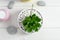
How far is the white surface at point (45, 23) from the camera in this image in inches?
42.3

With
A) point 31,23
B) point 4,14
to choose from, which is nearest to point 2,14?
point 4,14

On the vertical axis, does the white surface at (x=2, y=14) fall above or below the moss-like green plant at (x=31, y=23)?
above

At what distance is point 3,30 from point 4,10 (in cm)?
12

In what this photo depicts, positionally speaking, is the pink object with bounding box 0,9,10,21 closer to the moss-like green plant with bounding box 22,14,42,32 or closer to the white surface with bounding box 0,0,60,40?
the white surface with bounding box 0,0,60,40

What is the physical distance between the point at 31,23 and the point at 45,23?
148 millimetres

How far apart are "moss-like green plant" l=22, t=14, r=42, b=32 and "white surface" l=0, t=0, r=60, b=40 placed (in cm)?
10

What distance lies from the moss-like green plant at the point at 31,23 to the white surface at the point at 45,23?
0.34 feet

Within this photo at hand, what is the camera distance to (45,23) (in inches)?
43.3

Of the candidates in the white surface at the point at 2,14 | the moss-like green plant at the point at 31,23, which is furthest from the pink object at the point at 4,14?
the moss-like green plant at the point at 31,23

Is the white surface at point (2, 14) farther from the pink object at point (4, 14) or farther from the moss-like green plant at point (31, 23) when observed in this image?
the moss-like green plant at point (31, 23)

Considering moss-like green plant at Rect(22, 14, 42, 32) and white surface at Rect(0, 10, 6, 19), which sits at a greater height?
white surface at Rect(0, 10, 6, 19)

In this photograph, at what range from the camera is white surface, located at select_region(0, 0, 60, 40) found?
3.52 ft

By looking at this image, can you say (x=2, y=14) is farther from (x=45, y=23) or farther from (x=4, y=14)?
(x=45, y=23)

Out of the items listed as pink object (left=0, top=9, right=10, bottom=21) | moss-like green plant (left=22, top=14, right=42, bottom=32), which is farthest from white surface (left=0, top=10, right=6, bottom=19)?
moss-like green plant (left=22, top=14, right=42, bottom=32)
